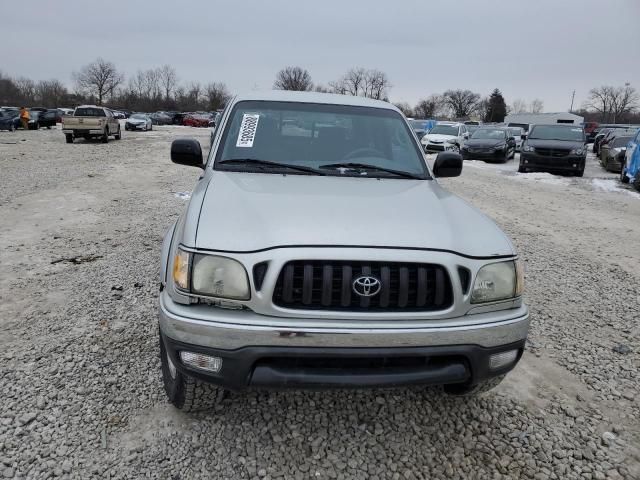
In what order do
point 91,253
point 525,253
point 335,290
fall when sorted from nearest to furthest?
point 335,290, point 91,253, point 525,253

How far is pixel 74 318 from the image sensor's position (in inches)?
149

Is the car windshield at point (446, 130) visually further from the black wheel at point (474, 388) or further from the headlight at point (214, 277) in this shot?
the headlight at point (214, 277)

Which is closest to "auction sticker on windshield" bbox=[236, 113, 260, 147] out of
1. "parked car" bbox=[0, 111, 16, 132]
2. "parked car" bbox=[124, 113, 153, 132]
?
"parked car" bbox=[0, 111, 16, 132]

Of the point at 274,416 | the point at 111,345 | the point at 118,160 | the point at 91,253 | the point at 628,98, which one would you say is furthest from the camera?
the point at 628,98

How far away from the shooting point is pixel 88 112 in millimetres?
22234

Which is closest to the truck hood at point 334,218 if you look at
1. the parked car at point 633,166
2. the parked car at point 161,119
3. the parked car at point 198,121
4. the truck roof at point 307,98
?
the truck roof at point 307,98

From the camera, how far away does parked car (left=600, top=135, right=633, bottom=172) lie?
1647cm

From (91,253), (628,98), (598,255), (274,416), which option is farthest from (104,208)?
(628,98)

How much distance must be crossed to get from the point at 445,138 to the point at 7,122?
26807 millimetres

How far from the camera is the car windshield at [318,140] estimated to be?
328cm

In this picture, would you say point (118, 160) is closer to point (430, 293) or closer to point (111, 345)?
point (111, 345)

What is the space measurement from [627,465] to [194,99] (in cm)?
9209

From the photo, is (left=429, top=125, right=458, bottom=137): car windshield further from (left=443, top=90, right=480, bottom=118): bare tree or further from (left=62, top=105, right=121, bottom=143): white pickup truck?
(left=443, top=90, right=480, bottom=118): bare tree

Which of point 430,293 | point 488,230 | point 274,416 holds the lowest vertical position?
point 274,416
